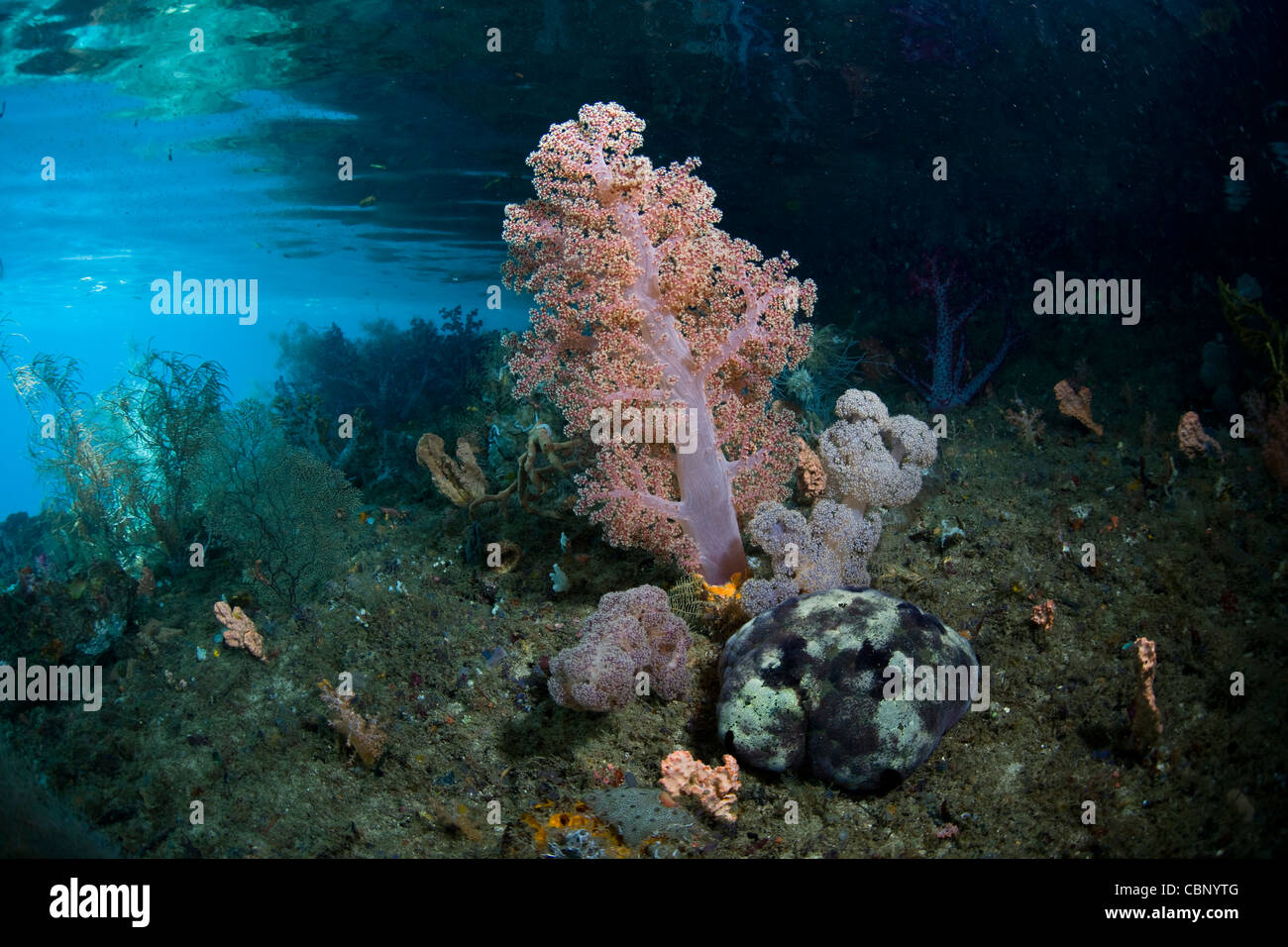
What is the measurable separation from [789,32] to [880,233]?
766 cm

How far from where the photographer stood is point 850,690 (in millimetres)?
3805

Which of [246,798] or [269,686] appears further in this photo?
[269,686]

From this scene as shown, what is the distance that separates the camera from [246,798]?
452cm

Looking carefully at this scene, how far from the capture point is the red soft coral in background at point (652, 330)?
16.0ft

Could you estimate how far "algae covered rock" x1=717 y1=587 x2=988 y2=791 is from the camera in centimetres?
371

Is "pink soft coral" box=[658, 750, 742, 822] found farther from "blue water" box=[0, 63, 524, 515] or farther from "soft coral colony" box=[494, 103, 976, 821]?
"blue water" box=[0, 63, 524, 515]

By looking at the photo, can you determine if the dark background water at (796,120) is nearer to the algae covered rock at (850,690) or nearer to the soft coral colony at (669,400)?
the soft coral colony at (669,400)

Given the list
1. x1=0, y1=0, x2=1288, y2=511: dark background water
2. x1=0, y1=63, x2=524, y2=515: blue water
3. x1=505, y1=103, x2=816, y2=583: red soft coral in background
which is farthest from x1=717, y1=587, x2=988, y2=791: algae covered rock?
x1=0, y1=63, x2=524, y2=515: blue water

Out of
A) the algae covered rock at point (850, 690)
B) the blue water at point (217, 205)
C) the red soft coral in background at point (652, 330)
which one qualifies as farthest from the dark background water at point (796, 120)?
the algae covered rock at point (850, 690)

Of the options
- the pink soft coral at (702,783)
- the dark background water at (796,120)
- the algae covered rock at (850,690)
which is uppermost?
the dark background water at (796,120)

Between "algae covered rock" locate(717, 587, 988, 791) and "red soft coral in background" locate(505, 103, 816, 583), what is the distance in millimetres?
1324

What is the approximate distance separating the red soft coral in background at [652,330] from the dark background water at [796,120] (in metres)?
7.66
